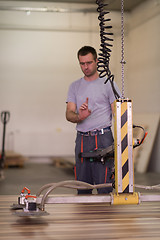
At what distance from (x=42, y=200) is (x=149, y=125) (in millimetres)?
6514

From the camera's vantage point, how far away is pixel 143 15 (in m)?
8.74

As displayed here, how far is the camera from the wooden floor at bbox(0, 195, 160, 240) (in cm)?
128

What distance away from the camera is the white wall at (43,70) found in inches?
370

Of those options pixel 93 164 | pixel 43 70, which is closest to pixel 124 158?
pixel 93 164

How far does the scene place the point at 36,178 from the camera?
6695 mm

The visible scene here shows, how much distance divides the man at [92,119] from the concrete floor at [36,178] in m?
2.45

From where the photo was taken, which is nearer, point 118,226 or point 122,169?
point 118,226

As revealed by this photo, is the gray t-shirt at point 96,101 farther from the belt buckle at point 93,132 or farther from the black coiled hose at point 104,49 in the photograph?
the black coiled hose at point 104,49

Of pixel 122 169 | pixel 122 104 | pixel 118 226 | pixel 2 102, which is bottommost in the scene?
pixel 118 226

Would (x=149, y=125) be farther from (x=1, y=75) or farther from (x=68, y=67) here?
(x=1, y=75)

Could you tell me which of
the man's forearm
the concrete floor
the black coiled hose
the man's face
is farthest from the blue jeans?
the concrete floor

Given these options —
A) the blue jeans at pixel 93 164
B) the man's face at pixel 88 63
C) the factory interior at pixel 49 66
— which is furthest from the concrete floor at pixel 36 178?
the man's face at pixel 88 63

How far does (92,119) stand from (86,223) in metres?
1.24

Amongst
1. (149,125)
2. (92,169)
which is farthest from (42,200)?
(149,125)
